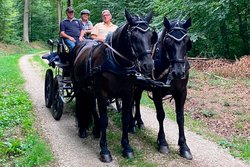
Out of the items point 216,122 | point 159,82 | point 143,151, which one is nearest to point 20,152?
point 143,151

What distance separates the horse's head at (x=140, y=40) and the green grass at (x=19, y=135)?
225 centimetres

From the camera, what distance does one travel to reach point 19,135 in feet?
22.1

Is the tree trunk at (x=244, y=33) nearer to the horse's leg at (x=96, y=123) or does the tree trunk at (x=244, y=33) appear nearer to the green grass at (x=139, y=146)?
the green grass at (x=139, y=146)

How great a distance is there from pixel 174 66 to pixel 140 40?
0.67m

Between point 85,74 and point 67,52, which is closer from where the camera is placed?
point 85,74

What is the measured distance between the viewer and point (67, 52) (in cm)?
797

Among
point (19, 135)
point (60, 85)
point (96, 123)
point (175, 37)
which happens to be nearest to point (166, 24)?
point (175, 37)

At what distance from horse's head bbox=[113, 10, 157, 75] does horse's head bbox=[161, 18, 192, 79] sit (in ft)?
1.00

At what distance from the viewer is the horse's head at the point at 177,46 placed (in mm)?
5022

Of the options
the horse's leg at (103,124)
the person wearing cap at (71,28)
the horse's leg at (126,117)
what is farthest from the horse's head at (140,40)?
the person wearing cap at (71,28)

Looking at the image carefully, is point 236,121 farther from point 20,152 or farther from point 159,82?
point 20,152

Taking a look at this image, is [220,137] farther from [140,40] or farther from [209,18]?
[209,18]

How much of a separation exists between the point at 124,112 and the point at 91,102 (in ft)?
3.81

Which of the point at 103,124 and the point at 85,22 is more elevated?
the point at 85,22
